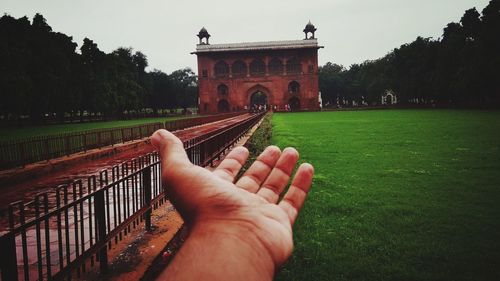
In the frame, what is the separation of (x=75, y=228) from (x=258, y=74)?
5043cm

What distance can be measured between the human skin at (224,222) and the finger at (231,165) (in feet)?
0.06

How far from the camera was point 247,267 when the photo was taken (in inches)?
50.6

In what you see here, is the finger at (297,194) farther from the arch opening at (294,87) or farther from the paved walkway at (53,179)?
the arch opening at (294,87)

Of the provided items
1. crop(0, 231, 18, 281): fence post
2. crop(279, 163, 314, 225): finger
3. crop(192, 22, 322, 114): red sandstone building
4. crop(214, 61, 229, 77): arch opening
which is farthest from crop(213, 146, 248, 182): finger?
crop(214, 61, 229, 77): arch opening

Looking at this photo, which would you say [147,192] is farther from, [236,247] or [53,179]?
[53,179]

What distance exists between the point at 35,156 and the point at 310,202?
7.29m

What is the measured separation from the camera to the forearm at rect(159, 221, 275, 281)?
123 centimetres

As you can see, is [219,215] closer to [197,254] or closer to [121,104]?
[197,254]

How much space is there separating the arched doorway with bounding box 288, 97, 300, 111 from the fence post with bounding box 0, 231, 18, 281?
51.3 meters

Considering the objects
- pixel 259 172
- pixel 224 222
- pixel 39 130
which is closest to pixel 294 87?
pixel 39 130

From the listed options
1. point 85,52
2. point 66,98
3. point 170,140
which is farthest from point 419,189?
point 85,52

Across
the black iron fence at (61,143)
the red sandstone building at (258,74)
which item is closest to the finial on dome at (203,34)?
the red sandstone building at (258,74)

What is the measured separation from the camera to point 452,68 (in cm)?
3753

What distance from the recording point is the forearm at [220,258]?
1227 mm
